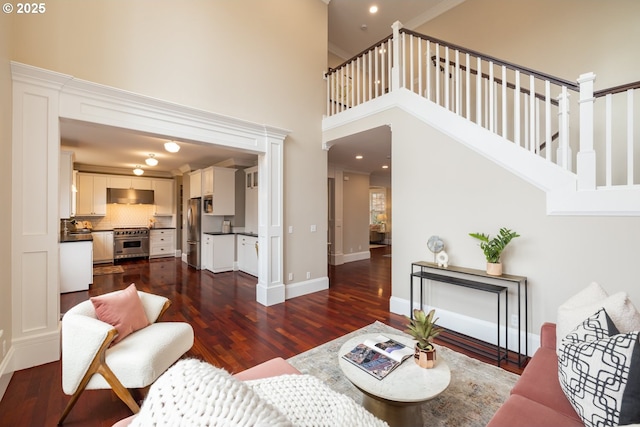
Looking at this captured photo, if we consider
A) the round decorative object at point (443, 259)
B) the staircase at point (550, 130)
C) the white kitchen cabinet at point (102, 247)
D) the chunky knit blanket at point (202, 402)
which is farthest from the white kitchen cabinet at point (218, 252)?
the chunky knit blanket at point (202, 402)

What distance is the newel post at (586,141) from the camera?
231cm

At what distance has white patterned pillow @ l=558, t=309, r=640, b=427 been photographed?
3.45 ft

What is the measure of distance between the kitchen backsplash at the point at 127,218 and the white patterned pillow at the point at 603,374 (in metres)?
9.43

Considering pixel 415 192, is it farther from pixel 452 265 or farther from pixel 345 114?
pixel 345 114

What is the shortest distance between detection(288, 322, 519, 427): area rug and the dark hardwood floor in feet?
0.75

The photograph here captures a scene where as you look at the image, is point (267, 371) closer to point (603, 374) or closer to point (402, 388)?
point (402, 388)

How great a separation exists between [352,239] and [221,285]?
3.97 m

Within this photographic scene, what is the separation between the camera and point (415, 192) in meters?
3.50

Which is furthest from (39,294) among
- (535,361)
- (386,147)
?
(386,147)

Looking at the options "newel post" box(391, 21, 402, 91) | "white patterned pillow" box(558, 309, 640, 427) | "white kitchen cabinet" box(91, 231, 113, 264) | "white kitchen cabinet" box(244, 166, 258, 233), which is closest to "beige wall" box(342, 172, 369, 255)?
"white kitchen cabinet" box(244, 166, 258, 233)

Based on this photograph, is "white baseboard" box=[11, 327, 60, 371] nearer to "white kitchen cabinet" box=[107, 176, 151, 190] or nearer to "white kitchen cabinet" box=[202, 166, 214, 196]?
"white kitchen cabinet" box=[202, 166, 214, 196]

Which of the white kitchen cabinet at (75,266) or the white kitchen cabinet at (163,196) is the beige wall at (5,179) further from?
the white kitchen cabinet at (163,196)

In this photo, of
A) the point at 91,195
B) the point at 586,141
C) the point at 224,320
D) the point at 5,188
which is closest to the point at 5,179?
the point at 5,188

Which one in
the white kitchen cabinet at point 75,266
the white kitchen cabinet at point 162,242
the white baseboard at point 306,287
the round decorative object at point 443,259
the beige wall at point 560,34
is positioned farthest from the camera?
the white kitchen cabinet at point 162,242
